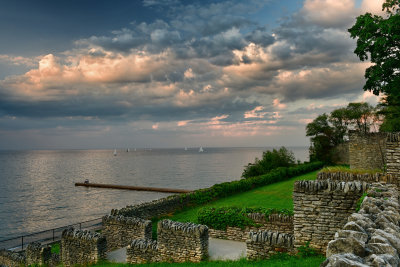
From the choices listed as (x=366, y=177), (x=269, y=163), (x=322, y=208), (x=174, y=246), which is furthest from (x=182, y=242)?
(x=269, y=163)

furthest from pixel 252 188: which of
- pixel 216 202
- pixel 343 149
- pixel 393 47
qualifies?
pixel 343 149

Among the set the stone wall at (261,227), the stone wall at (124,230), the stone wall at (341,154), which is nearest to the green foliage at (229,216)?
the stone wall at (261,227)

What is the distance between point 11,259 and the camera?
1967 centimetres

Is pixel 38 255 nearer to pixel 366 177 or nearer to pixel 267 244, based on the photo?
pixel 267 244

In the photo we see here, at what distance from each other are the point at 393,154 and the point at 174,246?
31.5 ft

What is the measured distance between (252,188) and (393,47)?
22.3m

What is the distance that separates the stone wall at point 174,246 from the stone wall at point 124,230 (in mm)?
3316

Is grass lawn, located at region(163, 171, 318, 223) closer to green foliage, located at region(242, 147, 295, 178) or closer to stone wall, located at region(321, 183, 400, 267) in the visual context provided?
stone wall, located at region(321, 183, 400, 267)

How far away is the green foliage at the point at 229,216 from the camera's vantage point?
16.4 m

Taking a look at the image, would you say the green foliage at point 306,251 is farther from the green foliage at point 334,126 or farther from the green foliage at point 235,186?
the green foliage at point 334,126

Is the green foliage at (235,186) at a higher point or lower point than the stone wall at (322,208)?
lower

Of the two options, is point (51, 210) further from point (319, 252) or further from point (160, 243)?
point (319, 252)

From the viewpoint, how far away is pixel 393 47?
20.1m

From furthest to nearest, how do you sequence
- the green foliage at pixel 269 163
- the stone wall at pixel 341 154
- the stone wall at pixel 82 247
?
the stone wall at pixel 341 154 → the green foliage at pixel 269 163 → the stone wall at pixel 82 247
